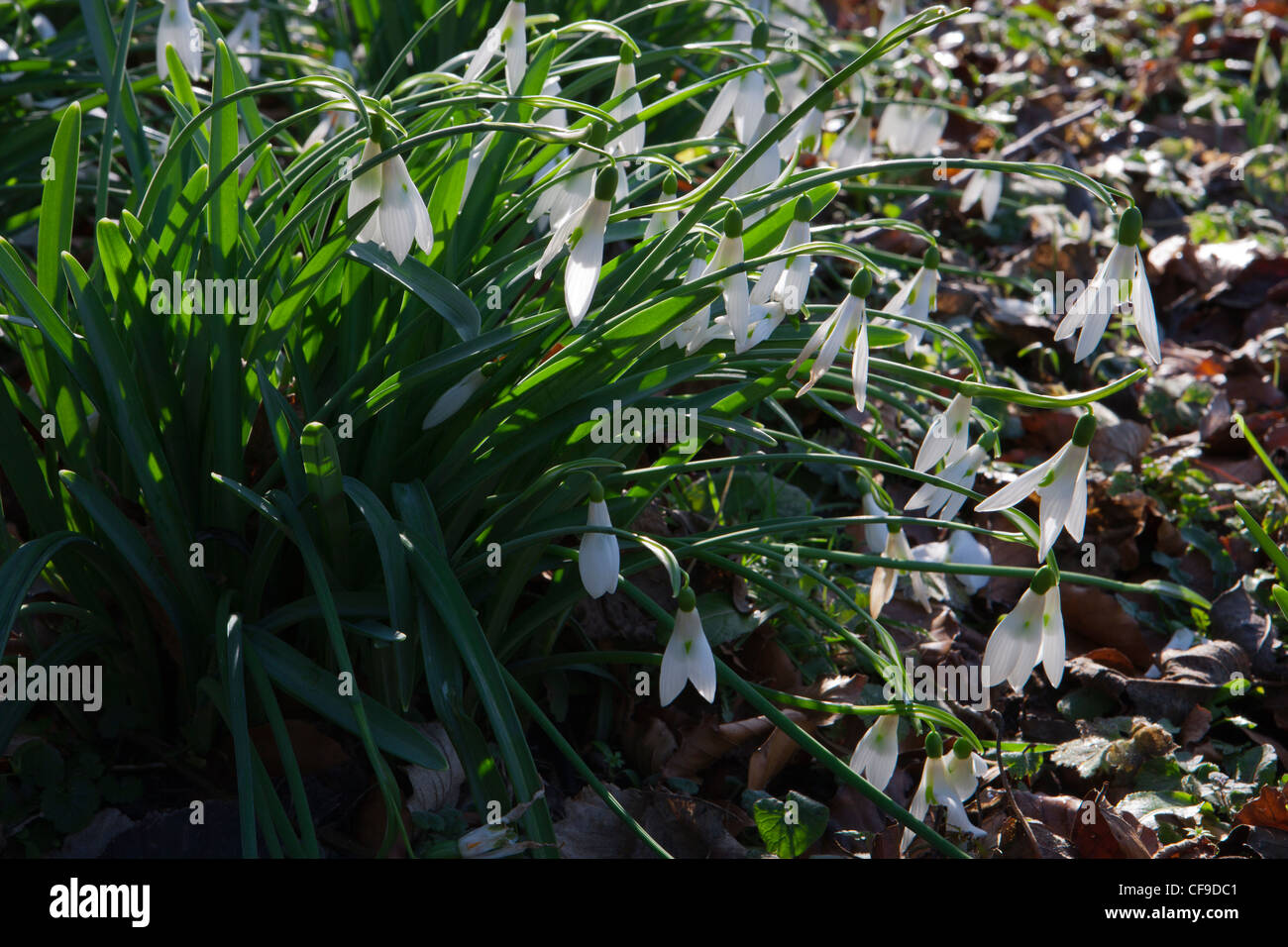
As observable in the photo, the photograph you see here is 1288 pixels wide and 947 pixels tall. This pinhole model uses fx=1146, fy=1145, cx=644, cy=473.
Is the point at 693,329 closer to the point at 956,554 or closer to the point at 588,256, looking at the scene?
the point at 588,256

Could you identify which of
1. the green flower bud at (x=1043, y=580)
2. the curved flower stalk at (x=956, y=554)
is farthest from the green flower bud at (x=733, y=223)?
the curved flower stalk at (x=956, y=554)

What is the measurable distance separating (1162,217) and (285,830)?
12.1 feet

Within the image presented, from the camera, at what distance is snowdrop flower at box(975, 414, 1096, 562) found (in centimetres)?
145

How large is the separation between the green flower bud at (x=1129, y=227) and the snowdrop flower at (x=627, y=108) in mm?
703

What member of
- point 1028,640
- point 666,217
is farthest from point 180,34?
point 1028,640

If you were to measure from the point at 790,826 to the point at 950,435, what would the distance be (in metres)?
0.63

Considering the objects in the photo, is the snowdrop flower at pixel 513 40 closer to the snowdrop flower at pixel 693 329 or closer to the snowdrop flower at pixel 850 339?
the snowdrop flower at pixel 693 329

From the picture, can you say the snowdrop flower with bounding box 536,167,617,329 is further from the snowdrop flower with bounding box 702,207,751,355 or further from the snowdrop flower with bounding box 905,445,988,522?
the snowdrop flower with bounding box 905,445,988,522

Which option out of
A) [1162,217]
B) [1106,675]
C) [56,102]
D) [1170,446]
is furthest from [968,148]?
[56,102]

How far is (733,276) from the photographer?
4.78 ft

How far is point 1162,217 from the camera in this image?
4.05m

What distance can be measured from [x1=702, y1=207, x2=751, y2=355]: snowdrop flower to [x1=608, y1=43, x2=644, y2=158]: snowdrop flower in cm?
30

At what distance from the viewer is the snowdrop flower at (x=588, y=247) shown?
1351 mm
